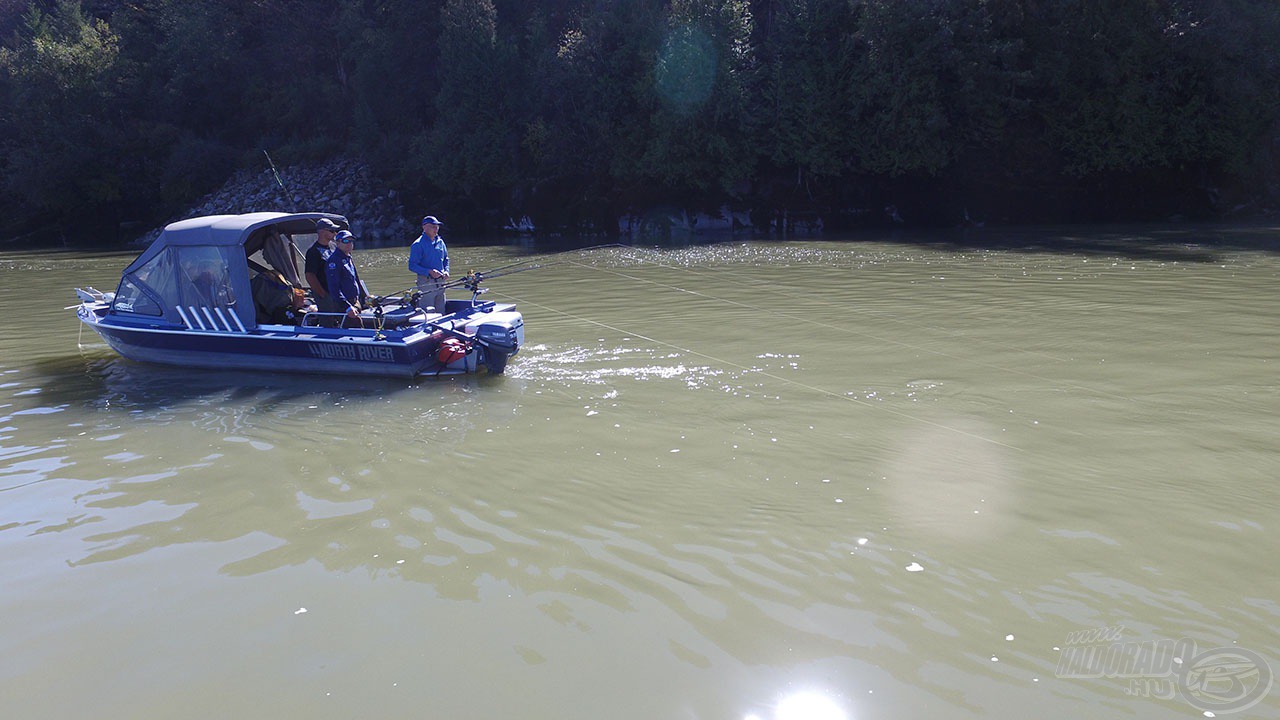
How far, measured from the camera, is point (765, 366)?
10.6m

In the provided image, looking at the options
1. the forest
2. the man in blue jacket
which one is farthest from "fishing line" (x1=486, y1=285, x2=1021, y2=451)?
the forest

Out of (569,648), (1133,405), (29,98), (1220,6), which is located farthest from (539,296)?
(29,98)

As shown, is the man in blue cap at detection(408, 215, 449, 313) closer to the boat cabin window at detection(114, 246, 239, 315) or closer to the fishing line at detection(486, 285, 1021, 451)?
the boat cabin window at detection(114, 246, 239, 315)

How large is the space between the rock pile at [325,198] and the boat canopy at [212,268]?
26866 millimetres

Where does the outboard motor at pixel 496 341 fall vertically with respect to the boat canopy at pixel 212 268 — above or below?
below

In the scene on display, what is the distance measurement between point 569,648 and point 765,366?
639 centimetres

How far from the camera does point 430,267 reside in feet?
39.3

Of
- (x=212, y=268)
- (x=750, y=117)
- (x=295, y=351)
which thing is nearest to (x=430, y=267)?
(x=295, y=351)

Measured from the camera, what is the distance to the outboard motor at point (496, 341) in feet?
34.6

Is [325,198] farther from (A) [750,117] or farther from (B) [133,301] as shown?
(B) [133,301]

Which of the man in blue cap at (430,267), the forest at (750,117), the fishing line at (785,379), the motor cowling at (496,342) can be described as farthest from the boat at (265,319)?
the forest at (750,117)

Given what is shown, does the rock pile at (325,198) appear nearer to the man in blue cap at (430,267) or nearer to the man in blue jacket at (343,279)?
the man in blue cap at (430,267)

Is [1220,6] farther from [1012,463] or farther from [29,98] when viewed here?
[29,98]

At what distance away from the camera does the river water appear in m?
4.38
